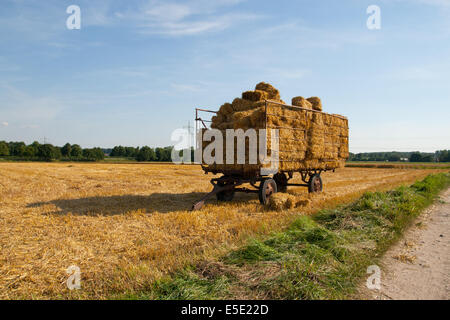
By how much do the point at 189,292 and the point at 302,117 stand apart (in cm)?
828

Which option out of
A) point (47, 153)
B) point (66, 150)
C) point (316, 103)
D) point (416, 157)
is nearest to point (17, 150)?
point (66, 150)

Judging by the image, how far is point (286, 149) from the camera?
30.7ft

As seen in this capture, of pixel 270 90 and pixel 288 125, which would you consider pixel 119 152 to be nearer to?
pixel 270 90

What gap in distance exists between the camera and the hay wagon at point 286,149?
8.80 metres

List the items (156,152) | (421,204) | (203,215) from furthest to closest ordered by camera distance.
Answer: (156,152) → (421,204) → (203,215)

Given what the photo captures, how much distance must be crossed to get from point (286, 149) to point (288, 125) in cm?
85

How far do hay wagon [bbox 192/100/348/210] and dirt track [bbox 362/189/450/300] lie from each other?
418 centimetres

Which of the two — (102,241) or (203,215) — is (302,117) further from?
(102,241)

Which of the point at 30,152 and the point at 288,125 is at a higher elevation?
the point at 30,152

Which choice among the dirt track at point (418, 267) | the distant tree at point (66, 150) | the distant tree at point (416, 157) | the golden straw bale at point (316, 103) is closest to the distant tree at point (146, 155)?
the distant tree at point (66, 150)

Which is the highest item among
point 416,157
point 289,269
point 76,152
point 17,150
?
point 17,150

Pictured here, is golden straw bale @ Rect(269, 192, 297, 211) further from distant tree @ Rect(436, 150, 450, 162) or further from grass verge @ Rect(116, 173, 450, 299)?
distant tree @ Rect(436, 150, 450, 162)

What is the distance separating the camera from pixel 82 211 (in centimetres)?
813
